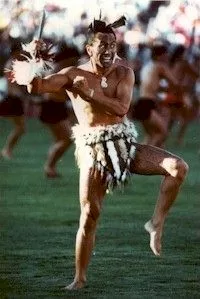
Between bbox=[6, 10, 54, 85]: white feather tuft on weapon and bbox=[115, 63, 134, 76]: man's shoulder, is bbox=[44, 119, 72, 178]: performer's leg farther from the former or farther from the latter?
bbox=[6, 10, 54, 85]: white feather tuft on weapon

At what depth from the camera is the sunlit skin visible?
285 inches

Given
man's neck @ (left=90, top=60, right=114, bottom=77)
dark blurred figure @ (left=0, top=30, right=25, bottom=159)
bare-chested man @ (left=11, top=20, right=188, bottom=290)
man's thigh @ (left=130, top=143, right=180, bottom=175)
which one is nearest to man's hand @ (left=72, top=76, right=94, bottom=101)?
bare-chested man @ (left=11, top=20, right=188, bottom=290)

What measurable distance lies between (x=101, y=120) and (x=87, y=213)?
58 cm

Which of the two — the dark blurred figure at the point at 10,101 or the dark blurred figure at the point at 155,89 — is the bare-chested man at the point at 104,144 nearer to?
the dark blurred figure at the point at 155,89

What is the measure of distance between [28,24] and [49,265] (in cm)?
1138

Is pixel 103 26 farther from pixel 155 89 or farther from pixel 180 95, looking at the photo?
pixel 180 95

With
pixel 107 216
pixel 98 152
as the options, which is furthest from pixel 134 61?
pixel 98 152

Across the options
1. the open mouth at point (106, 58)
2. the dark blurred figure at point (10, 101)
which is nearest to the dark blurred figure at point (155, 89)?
the dark blurred figure at point (10, 101)

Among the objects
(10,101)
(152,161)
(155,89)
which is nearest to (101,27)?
(152,161)

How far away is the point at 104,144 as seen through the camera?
7395 mm

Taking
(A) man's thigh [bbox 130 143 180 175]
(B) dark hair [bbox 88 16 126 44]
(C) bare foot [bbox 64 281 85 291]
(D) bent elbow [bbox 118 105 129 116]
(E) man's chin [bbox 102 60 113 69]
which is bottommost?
(C) bare foot [bbox 64 281 85 291]

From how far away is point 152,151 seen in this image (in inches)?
293

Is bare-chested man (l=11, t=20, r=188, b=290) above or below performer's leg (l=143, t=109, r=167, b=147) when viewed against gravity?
above

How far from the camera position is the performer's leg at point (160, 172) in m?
7.30
